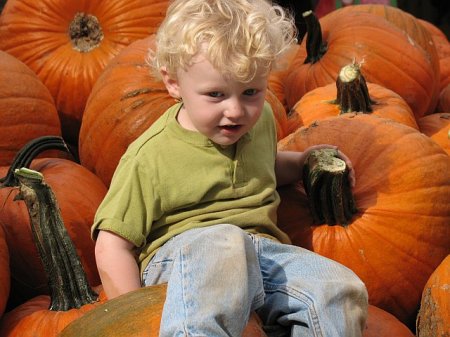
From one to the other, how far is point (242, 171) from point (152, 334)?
2.25 feet

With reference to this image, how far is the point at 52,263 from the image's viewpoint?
278 centimetres

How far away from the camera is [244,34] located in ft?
7.88

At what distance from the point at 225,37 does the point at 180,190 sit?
468 millimetres

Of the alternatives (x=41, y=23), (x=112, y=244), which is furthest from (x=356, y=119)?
(x=41, y=23)

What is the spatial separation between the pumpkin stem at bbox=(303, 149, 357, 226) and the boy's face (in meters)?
0.36

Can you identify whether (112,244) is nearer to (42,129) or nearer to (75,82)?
(42,129)

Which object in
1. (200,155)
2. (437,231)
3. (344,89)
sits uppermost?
(200,155)

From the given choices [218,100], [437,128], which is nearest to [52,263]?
[218,100]

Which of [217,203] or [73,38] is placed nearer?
[217,203]

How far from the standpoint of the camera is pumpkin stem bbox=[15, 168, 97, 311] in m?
2.76

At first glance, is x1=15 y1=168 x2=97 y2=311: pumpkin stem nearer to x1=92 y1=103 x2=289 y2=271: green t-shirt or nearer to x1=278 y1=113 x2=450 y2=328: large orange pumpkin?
x1=92 y1=103 x2=289 y2=271: green t-shirt

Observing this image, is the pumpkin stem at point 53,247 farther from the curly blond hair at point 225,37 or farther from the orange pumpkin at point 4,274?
the curly blond hair at point 225,37

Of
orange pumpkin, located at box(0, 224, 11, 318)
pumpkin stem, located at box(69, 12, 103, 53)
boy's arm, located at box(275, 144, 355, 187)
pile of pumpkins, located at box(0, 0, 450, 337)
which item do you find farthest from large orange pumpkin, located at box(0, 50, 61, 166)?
boy's arm, located at box(275, 144, 355, 187)

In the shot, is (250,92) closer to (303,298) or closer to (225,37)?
(225,37)
